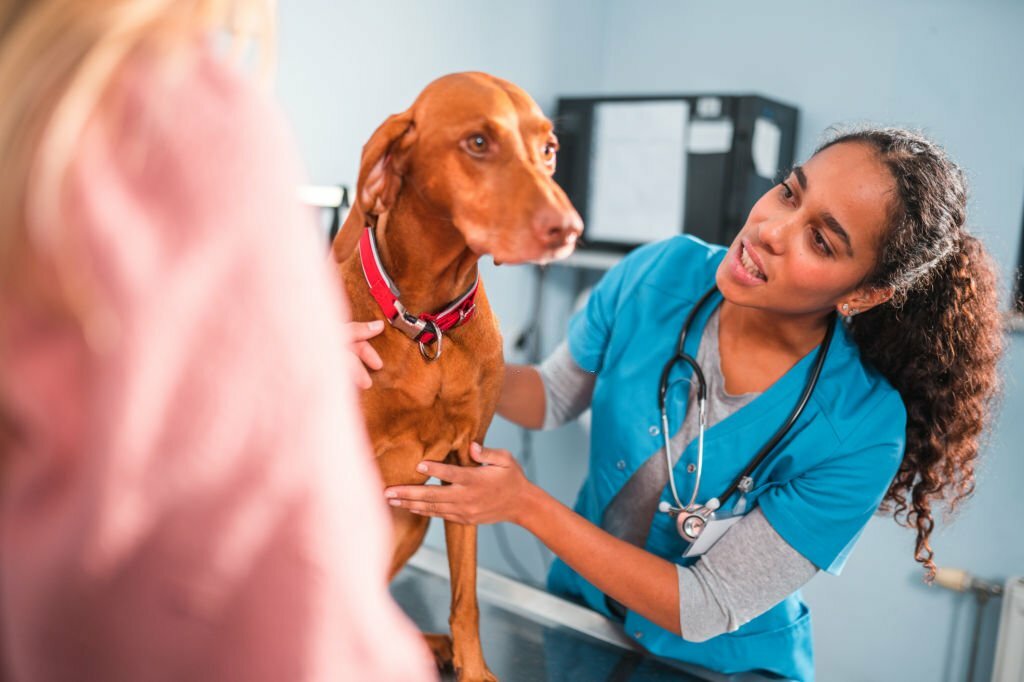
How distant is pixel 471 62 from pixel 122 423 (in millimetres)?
2307

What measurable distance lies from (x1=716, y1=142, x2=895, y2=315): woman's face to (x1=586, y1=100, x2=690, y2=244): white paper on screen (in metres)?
1.28

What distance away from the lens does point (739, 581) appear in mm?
1170

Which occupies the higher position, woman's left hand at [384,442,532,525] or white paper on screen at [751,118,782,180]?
white paper on screen at [751,118,782,180]

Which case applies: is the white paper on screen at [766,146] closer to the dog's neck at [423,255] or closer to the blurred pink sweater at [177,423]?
the dog's neck at [423,255]

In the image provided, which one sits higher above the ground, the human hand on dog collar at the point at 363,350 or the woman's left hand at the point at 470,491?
the human hand on dog collar at the point at 363,350

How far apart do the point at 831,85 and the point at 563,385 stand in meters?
1.54

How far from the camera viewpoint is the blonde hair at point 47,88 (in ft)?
0.95

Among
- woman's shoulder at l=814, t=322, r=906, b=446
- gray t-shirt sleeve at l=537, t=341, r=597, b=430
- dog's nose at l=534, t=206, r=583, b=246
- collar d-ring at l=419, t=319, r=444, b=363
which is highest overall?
dog's nose at l=534, t=206, r=583, b=246

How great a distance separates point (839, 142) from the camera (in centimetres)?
122

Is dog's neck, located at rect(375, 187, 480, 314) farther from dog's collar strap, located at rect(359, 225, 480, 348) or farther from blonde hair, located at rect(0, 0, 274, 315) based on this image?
blonde hair, located at rect(0, 0, 274, 315)

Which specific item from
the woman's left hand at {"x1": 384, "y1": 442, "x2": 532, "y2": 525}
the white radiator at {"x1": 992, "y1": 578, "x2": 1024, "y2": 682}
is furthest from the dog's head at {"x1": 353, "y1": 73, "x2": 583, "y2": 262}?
the white radiator at {"x1": 992, "y1": 578, "x2": 1024, "y2": 682}

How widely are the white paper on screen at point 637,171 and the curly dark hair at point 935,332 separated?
1.22 metres

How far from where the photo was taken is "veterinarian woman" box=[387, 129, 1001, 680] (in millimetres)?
1159

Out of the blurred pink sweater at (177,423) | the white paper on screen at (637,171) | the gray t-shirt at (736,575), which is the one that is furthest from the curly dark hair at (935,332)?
the white paper on screen at (637,171)
